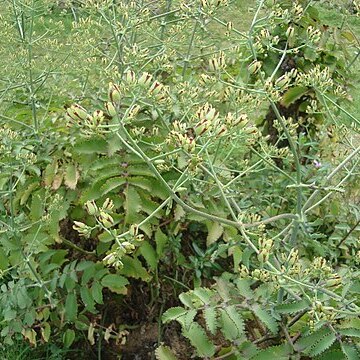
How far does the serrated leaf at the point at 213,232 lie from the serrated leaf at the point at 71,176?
0.51m

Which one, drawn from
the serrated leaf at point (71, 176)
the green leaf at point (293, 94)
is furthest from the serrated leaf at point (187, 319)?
the green leaf at point (293, 94)

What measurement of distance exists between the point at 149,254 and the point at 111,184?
0.30 metres

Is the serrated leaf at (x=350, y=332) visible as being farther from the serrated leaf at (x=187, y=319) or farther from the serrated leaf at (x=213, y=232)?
the serrated leaf at (x=213, y=232)

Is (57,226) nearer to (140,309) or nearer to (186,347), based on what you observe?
(140,309)

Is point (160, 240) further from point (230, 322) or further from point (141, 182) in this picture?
point (230, 322)

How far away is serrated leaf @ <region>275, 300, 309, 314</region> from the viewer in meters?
2.08

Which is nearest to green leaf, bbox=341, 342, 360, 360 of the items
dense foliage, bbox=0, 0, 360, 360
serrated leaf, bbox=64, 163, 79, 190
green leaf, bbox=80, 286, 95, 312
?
dense foliage, bbox=0, 0, 360, 360

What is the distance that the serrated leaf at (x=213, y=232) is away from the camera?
2.72 m

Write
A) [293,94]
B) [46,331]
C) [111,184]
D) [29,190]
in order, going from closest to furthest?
[111,184] < [46,331] < [29,190] < [293,94]

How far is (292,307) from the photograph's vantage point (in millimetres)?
2117

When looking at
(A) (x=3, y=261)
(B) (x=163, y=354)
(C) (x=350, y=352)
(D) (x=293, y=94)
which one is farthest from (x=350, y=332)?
(D) (x=293, y=94)

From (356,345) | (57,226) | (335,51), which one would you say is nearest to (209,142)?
(356,345)

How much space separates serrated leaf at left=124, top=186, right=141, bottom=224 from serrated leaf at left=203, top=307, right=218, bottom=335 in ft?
1.68

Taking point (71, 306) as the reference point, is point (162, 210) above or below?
above
